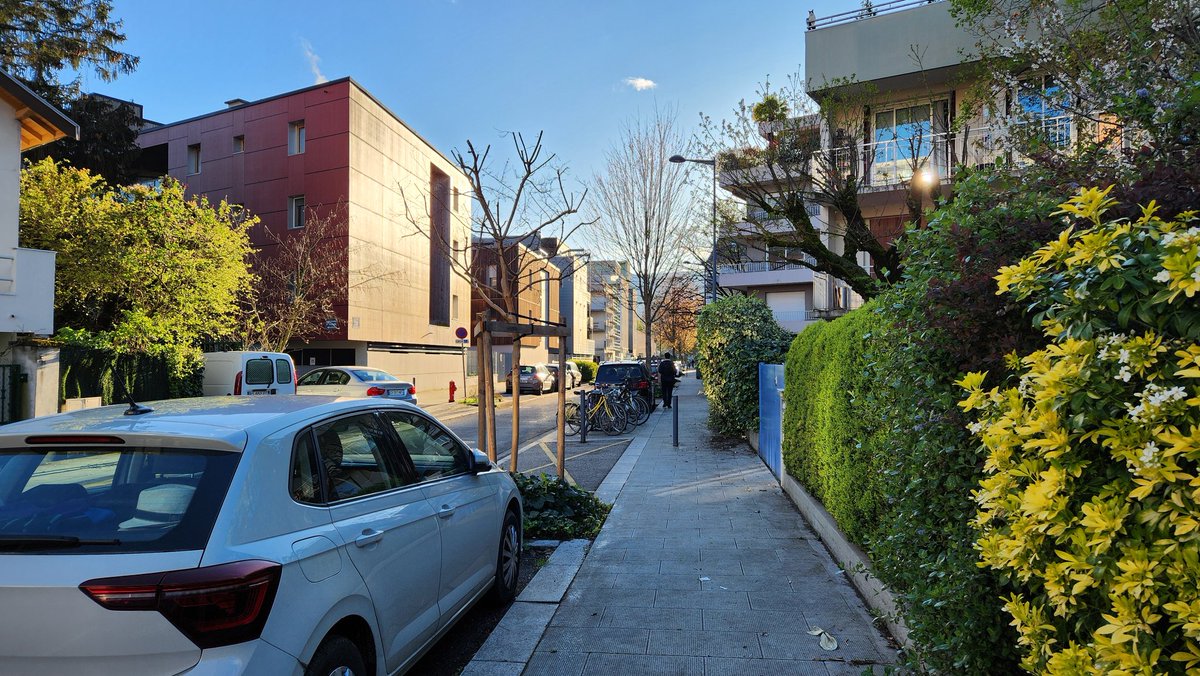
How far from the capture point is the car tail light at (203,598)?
2.04 m

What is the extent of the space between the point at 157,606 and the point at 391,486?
1.36 metres

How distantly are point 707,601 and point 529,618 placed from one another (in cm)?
128

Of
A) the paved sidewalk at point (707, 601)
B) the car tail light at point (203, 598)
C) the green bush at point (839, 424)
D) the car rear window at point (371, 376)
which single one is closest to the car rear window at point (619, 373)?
the car rear window at point (371, 376)

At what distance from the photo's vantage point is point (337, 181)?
24.7 meters

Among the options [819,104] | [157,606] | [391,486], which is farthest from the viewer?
[819,104]

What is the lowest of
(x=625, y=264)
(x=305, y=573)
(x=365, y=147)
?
(x=305, y=573)

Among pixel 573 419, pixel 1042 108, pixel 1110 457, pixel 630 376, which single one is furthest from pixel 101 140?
pixel 1110 457

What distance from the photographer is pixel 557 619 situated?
4430mm

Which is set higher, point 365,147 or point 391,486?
point 365,147

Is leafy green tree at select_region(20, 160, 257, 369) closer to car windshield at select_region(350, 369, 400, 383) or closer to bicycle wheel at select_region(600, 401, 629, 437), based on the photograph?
car windshield at select_region(350, 369, 400, 383)

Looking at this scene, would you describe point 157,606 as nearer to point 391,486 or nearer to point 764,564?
point 391,486

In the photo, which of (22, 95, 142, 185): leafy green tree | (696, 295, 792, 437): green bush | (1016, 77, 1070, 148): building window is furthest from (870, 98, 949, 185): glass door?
(22, 95, 142, 185): leafy green tree

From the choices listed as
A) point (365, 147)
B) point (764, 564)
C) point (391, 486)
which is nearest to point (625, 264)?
point (365, 147)

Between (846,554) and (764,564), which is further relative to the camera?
(764,564)
